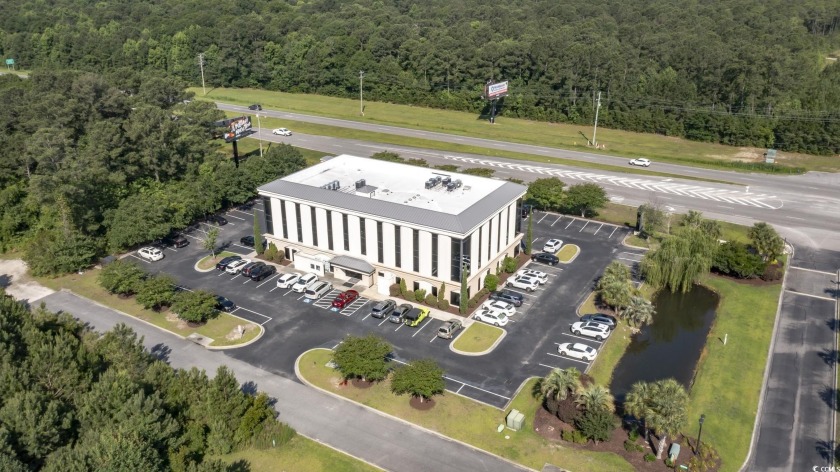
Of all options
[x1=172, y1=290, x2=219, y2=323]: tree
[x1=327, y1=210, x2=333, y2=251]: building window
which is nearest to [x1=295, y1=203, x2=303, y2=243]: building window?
[x1=327, y1=210, x2=333, y2=251]: building window

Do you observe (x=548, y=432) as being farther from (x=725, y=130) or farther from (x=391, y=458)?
(x=725, y=130)

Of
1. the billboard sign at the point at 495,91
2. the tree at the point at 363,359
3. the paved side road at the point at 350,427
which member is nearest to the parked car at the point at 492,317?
the tree at the point at 363,359

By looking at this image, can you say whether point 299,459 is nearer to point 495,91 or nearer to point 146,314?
point 146,314

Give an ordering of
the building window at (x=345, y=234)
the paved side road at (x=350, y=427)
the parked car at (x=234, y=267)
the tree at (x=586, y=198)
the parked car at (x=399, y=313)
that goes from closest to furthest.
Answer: the paved side road at (x=350, y=427)
the parked car at (x=399, y=313)
the building window at (x=345, y=234)
the parked car at (x=234, y=267)
the tree at (x=586, y=198)

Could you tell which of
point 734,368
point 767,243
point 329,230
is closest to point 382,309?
point 329,230

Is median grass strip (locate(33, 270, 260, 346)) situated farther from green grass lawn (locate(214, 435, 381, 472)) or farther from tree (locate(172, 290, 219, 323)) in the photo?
green grass lawn (locate(214, 435, 381, 472))

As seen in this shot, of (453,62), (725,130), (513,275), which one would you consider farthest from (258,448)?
(453,62)

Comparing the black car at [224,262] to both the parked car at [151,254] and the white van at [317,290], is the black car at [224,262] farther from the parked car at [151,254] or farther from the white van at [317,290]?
the white van at [317,290]
